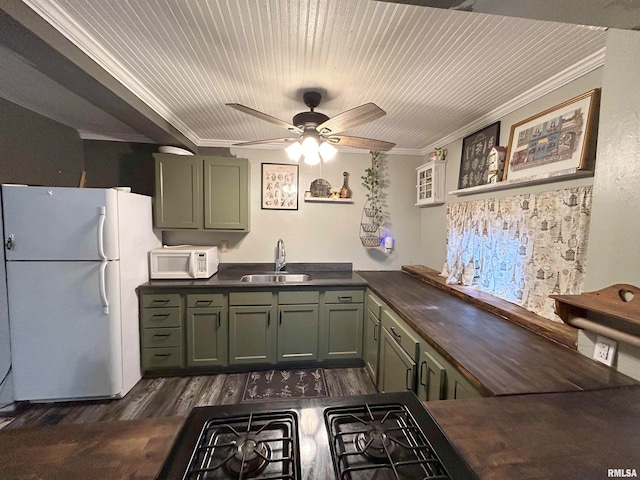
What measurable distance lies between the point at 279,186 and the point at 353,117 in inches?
66.5

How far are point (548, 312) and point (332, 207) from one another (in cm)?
221

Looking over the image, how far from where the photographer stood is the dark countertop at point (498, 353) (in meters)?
0.99

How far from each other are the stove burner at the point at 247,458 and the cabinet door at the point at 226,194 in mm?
2332

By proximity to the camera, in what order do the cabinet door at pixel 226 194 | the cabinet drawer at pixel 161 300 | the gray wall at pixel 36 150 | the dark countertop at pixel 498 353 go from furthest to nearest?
the cabinet door at pixel 226 194 → the cabinet drawer at pixel 161 300 → the gray wall at pixel 36 150 → the dark countertop at pixel 498 353

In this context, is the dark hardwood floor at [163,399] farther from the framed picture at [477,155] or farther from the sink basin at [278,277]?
the framed picture at [477,155]

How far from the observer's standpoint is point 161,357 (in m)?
2.44

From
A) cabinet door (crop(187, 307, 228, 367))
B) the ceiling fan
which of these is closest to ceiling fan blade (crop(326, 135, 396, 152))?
the ceiling fan

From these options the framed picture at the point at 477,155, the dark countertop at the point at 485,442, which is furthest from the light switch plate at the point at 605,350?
the framed picture at the point at 477,155

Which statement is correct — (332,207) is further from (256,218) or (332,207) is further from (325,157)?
(325,157)

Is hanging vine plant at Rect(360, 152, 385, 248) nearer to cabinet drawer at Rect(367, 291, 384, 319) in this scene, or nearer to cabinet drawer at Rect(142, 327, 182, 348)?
cabinet drawer at Rect(367, 291, 384, 319)

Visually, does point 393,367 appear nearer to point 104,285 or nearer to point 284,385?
point 284,385

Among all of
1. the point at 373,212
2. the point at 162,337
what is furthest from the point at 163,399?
the point at 373,212

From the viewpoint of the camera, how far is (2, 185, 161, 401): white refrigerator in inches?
75.5

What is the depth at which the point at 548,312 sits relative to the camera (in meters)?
1.56
